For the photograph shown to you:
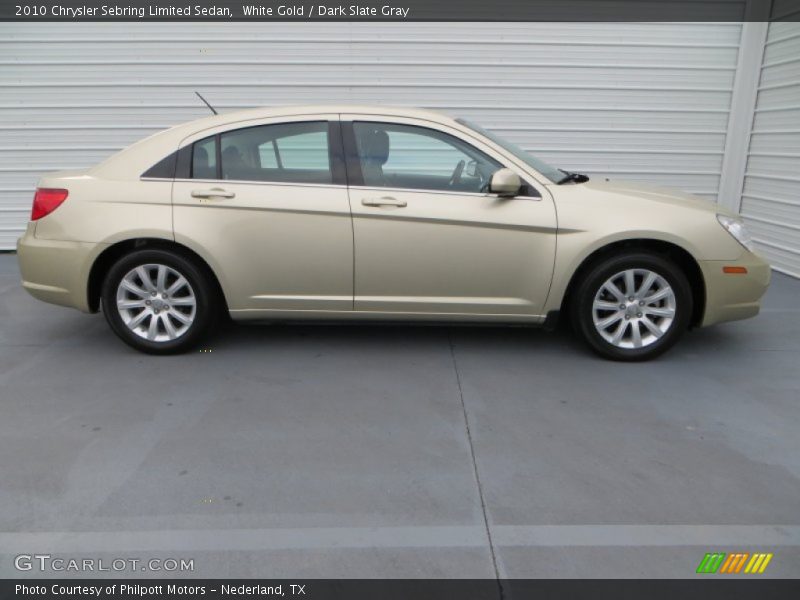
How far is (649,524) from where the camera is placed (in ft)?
8.36

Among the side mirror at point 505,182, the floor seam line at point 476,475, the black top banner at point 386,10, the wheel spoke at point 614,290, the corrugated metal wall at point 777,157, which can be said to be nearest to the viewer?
the floor seam line at point 476,475

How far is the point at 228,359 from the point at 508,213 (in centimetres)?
209

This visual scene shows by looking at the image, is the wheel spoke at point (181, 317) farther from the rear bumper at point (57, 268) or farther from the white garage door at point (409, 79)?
the white garage door at point (409, 79)

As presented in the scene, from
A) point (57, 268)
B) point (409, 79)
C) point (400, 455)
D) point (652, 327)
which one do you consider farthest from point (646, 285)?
point (409, 79)

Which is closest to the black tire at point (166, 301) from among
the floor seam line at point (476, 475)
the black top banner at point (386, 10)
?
the floor seam line at point (476, 475)

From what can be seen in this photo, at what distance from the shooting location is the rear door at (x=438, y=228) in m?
4.01

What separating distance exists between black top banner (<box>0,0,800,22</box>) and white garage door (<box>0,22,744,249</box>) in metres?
0.09

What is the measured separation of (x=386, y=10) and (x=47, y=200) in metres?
4.38

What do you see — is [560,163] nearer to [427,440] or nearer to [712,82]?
[712,82]

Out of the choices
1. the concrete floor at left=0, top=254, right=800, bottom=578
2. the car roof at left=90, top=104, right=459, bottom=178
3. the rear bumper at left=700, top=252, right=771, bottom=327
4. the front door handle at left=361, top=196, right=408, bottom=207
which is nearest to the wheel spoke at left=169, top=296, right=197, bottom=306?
the concrete floor at left=0, top=254, right=800, bottom=578

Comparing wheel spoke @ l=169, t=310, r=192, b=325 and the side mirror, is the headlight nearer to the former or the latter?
the side mirror

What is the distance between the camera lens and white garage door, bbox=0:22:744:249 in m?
7.05
